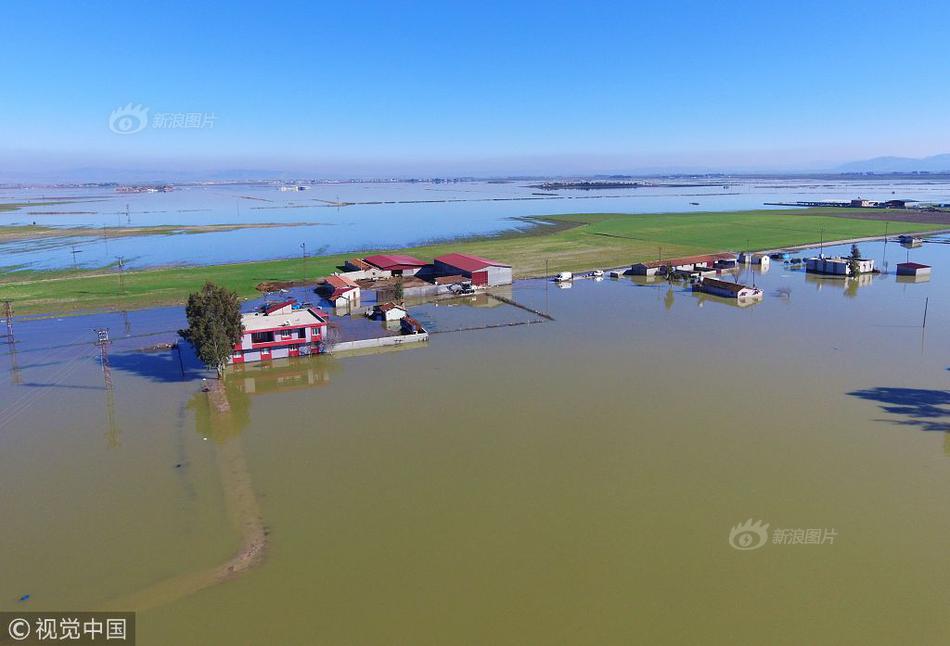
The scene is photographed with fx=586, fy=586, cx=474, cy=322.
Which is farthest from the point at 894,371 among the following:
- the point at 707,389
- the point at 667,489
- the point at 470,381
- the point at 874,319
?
the point at 470,381

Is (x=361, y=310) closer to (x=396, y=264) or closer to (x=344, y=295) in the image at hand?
(x=344, y=295)

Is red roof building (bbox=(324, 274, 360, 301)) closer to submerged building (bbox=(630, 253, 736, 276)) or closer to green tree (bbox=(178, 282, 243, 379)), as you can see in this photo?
green tree (bbox=(178, 282, 243, 379))

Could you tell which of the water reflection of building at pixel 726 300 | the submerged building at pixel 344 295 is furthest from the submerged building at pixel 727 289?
the submerged building at pixel 344 295

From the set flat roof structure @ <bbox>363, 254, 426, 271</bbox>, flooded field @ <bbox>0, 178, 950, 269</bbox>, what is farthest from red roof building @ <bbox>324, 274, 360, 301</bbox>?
flooded field @ <bbox>0, 178, 950, 269</bbox>

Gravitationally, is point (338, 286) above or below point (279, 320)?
above

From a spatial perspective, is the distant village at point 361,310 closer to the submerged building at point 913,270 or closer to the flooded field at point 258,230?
the flooded field at point 258,230

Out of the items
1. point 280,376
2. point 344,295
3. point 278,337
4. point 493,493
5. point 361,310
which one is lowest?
point 493,493

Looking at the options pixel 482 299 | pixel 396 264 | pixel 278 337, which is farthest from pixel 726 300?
pixel 278 337
